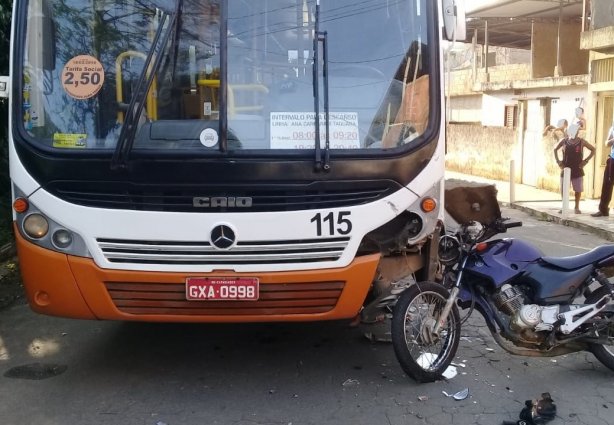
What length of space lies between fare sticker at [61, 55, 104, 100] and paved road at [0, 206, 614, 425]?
186 cm

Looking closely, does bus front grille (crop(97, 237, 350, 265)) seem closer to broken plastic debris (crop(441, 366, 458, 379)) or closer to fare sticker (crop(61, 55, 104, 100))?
fare sticker (crop(61, 55, 104, 100))

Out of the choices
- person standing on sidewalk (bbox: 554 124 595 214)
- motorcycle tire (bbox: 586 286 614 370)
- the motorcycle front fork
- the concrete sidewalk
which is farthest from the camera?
person standing on sidewalk (bbox: 554 124 595 214)

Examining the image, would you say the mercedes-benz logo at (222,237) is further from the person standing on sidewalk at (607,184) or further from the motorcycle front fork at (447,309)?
the person standing on sidewalk at (607,184)

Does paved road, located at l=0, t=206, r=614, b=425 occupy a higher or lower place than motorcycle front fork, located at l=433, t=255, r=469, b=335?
lower

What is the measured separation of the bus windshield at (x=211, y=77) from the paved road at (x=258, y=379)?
1.52 m

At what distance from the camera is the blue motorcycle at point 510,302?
4.21m

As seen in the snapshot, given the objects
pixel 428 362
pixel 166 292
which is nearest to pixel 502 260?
pixel 428 362

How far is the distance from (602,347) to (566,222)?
7387 mm

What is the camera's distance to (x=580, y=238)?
392 inches

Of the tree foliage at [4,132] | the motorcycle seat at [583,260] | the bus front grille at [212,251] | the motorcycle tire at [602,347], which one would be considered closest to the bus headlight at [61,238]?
the bus front grille at [212,251]

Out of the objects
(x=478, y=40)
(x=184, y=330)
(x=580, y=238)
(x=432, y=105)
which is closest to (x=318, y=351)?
(x=184, y=330)

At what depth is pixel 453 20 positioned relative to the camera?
4.50m

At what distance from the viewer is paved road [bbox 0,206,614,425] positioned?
12.6 ft

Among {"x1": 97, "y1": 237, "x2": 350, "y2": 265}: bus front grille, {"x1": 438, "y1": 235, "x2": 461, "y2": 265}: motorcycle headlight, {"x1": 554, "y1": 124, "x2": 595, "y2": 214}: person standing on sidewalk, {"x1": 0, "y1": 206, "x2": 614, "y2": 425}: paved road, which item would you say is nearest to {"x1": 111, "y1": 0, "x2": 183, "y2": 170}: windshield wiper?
{"x1": 97, "y1": 237, "x2": 350, "y2": 265}: bus front grille
